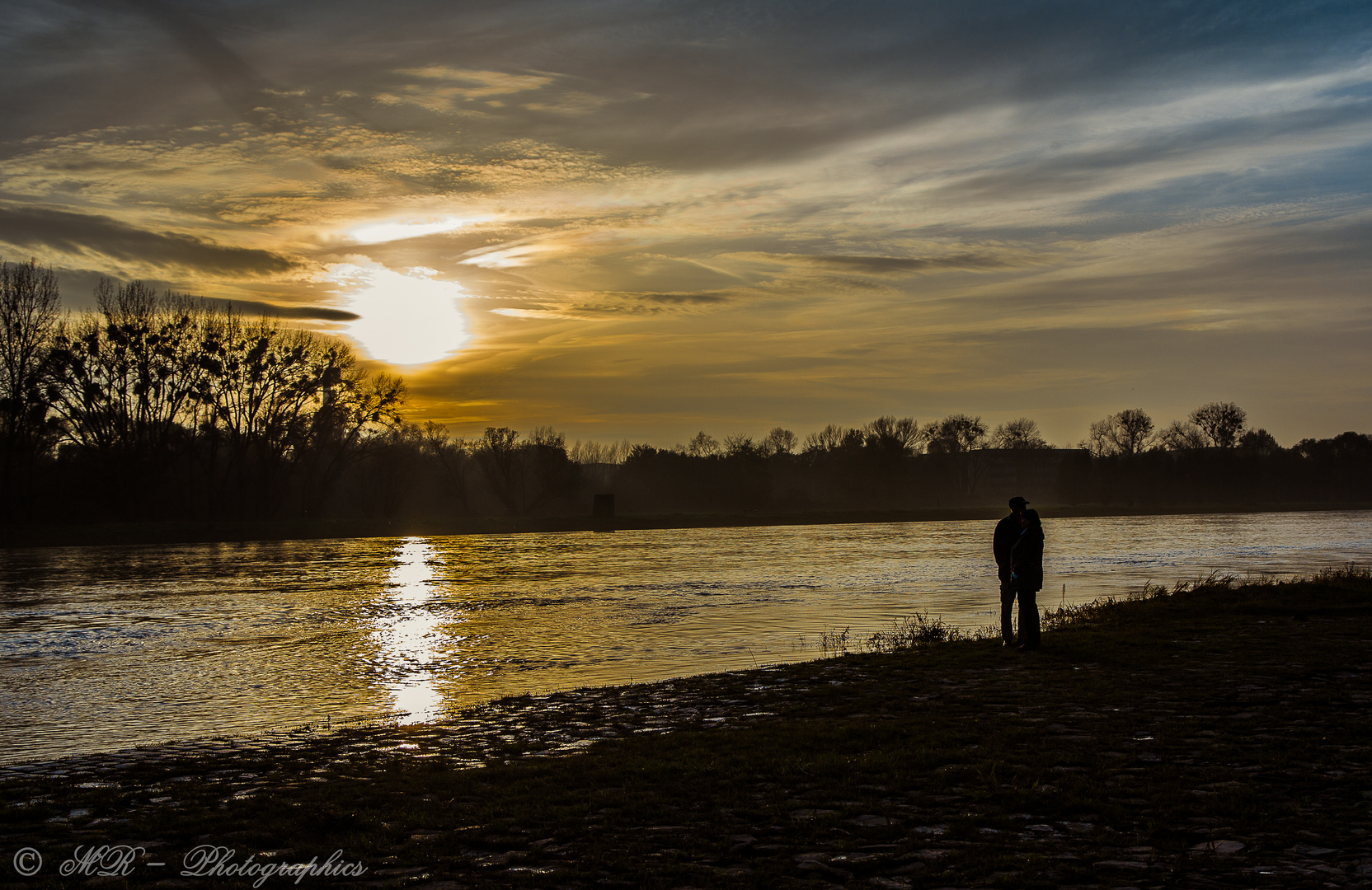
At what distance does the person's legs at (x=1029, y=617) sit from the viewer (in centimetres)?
1408

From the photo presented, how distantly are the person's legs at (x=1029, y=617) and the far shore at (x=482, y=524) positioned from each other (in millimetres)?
65020

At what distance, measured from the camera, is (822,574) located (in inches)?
1396

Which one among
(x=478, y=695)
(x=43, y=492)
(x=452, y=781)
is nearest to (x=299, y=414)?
(x=43, y=492)

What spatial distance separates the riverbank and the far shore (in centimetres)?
6395

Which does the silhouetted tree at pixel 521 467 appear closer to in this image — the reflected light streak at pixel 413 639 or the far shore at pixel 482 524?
the far shore at pixel 482 524

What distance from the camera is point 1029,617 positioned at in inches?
554

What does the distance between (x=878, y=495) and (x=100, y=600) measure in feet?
382

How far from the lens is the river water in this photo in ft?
44.5

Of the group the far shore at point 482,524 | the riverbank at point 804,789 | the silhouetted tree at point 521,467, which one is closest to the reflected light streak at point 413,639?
the riverbank at point 804,789

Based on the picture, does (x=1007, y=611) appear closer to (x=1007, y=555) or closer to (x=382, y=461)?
(x=1007, y=555)

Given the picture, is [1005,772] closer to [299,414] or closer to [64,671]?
[64,671]

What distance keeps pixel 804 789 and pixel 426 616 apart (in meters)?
18.4

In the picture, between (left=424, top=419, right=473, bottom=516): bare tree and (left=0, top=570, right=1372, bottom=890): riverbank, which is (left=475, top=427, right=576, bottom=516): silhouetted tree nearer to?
(left=424, top=419, right=473, bottom=516): bare tree

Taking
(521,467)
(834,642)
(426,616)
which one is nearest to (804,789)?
(834,642)
